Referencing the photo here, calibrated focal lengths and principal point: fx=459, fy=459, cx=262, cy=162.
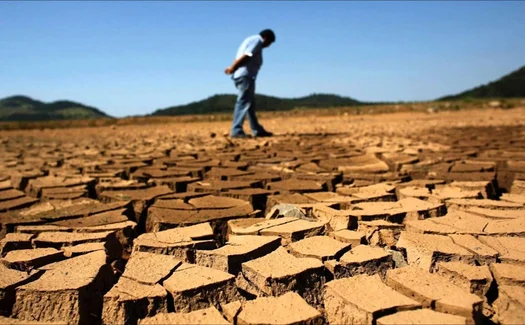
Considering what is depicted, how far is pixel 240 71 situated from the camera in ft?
20.9

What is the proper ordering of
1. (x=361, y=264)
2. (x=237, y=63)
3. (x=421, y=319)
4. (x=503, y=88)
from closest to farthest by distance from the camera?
(x=421, y=319)
(x=361, y=264)
(x=237, y=63)
(x=503, y=88)

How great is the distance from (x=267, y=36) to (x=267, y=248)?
5.01 metres

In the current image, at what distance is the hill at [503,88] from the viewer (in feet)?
122

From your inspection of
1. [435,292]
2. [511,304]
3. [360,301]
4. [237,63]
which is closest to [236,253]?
[360,301]

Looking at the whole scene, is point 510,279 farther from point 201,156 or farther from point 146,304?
point 201,156

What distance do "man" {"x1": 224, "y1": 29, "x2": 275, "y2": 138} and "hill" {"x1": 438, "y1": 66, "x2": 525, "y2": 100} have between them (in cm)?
3393

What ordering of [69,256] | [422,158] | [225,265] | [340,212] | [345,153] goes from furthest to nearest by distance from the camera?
[345,153]
[422,158]
[340,212]
[69,256]
[225,265]

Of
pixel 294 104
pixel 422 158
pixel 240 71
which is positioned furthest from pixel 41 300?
pixel 294 104

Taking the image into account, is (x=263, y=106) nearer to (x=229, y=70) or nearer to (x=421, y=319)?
(x=229, y=70)

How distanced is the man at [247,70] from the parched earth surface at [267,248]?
120 inches

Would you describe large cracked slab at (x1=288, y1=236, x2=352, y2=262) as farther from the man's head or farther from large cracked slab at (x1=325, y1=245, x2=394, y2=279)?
the man's head

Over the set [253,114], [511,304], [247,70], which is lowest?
[511,304]

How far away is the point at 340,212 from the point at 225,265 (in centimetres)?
78

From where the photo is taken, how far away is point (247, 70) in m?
6.36
